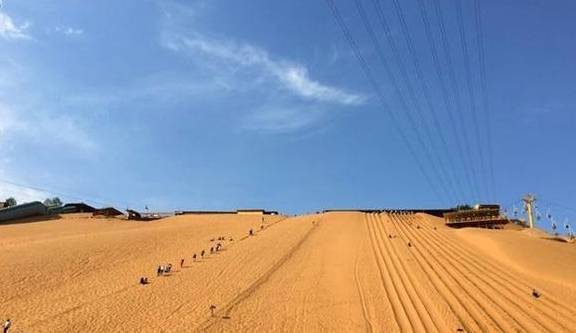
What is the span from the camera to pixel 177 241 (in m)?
47.5

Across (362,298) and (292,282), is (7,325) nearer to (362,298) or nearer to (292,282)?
(292,282)

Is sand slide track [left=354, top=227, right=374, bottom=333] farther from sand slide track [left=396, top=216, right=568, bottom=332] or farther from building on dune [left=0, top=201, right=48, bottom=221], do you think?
building on dune [left=0, top=201, right=48, bottom=221]

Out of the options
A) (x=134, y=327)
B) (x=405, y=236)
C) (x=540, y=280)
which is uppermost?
(x=405, y=236)

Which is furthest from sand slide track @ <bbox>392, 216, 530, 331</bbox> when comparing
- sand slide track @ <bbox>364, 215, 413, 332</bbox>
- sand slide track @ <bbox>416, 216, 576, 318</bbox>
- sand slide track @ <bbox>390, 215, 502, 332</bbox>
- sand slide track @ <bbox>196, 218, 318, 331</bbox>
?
sand slide track @ <bbox>196, 218, 318, 331</bbox>

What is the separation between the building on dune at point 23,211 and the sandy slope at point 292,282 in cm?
1486

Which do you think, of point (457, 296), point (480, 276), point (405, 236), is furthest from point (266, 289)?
point (405, 236)

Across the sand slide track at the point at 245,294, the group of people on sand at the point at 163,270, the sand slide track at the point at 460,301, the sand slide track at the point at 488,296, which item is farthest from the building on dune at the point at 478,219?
the group of people on sand at the point at 163,270

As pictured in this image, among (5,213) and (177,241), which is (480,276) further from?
(5,213)

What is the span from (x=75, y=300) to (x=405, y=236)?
2985 centimetres

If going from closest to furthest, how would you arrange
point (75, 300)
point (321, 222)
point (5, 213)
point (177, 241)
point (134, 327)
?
point (134, 327)
point (75, 300)
point (177, 241)
point (321, 222)
point (5, 213)

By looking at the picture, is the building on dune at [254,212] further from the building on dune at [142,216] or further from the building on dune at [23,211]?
the building on dune at [23,211]

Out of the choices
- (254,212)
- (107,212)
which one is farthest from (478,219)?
(107,212)

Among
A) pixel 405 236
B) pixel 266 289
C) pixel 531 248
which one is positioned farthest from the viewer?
pixel 405 236

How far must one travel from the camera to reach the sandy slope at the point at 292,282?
25.4 m
